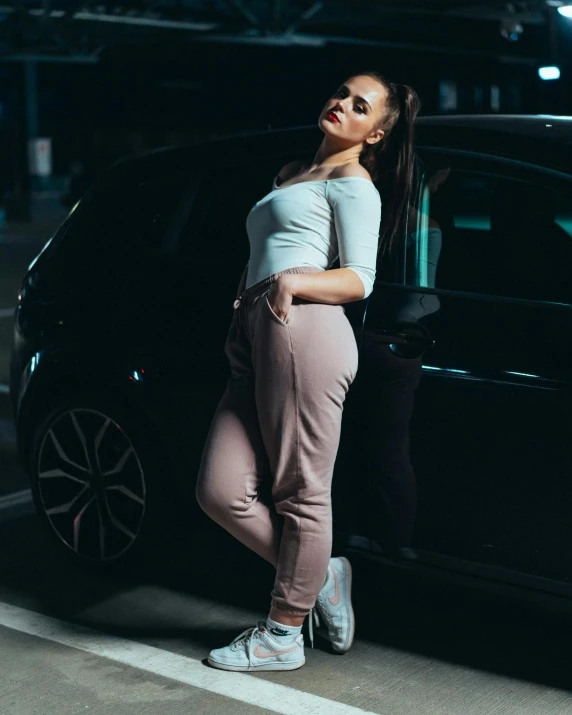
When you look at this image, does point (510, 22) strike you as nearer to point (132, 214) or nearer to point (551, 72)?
point (551, 72)

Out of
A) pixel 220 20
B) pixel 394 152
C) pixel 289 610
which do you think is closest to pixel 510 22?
pixel 220 20

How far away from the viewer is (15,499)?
5.11 metres

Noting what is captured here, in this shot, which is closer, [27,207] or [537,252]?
[537,252]

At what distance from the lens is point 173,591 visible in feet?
13.1

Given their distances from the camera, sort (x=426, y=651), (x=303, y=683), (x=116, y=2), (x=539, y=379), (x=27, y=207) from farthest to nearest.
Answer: (x=27, y=207) → (x=116, y=2) → (x=426, y=651) → (x=303, y=683) → (x=539, y=379)

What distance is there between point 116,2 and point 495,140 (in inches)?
879

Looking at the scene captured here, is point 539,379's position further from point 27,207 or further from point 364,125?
point 27,207

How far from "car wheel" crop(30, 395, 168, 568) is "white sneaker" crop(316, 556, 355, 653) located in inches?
29.3

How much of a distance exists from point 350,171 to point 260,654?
53.7 inches

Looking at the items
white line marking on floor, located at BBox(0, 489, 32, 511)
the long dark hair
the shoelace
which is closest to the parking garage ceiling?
white line marking on floor, located at BBox(0, 489, 32, 511)

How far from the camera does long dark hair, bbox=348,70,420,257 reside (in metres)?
3.14

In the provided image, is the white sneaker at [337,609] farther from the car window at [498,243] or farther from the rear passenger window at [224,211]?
the rear passenger window at [224,211]

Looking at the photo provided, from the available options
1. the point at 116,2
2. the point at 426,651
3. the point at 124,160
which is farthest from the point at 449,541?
the point at 116,2

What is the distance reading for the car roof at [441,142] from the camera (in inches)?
125
